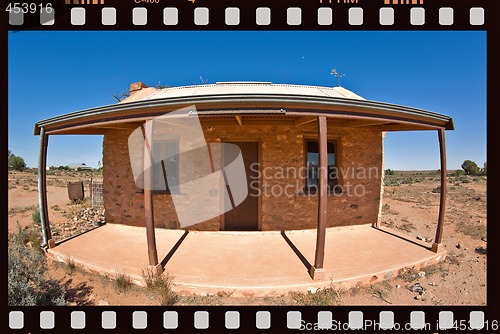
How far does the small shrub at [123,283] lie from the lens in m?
3.88

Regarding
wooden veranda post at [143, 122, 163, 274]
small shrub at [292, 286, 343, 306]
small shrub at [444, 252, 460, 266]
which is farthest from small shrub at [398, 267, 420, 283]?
wooden veranda post at [143, 122, 163, 274]

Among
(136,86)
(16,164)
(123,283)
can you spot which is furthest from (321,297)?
(16,164)

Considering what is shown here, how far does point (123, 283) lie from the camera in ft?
12.8

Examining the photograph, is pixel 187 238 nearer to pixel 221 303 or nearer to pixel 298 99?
pixel 221 303

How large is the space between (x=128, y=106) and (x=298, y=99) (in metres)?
3.45

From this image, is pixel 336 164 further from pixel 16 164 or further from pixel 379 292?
pixel 16 164

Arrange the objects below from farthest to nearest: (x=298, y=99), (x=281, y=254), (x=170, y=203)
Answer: (x=170, y=203) < (x=281, y=254) < (x=298, y=99)

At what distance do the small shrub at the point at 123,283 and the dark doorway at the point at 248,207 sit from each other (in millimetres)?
2741

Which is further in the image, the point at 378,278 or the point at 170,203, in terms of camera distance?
the point at 170,203

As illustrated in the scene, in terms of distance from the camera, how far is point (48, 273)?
4.52 meters

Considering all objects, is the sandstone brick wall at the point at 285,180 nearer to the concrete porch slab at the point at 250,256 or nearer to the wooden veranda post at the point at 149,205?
the concrete porch slab at the point at 250,256

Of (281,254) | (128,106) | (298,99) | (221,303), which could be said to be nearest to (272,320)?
(221,303)

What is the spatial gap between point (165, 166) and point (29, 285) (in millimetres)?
3765

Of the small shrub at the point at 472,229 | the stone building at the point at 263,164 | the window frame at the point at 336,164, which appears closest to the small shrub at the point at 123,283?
the stone building at the point at 263,164
